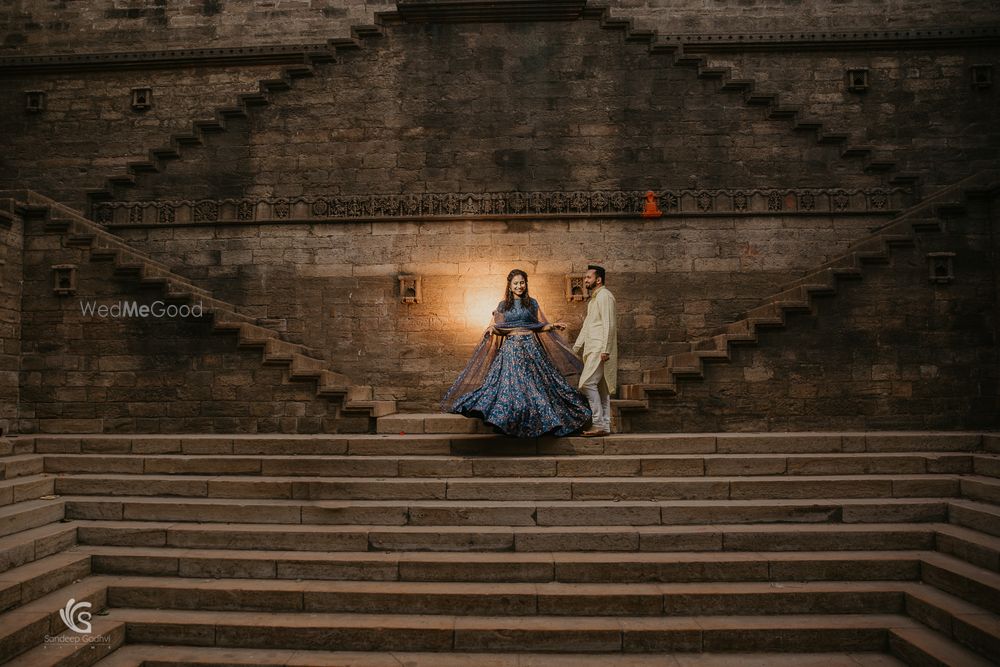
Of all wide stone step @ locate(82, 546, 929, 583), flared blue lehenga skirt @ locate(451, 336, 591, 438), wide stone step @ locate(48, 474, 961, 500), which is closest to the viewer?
wide stone step @ locate(82, 546, 929, 583)

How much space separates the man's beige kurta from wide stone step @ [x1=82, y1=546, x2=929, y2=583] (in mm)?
2839

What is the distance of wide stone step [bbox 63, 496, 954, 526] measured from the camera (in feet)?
21.2

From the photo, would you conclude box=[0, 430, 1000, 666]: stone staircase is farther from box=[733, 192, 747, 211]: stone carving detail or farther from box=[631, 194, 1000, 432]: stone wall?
box=[733, 192, 747, 211]: stone carving detail

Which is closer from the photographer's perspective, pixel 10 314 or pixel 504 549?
pixel 504 549

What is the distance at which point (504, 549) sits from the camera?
616cm

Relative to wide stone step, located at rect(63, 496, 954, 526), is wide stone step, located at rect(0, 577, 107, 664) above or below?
below

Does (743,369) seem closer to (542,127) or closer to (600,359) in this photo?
(600,359)

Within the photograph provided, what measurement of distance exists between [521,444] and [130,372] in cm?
664

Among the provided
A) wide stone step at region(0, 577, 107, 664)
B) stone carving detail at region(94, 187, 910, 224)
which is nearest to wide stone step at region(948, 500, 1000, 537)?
stone carving detail at region(94, 187, 910, 224)

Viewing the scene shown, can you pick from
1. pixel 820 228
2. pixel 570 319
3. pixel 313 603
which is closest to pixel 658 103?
pixel 820 228

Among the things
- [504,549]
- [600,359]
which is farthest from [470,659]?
[600,359]

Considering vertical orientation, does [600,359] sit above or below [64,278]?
below

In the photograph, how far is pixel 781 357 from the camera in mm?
8695

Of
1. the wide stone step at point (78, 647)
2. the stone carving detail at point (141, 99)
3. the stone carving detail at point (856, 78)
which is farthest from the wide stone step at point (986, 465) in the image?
the stone carving detail at point (141, 99)
